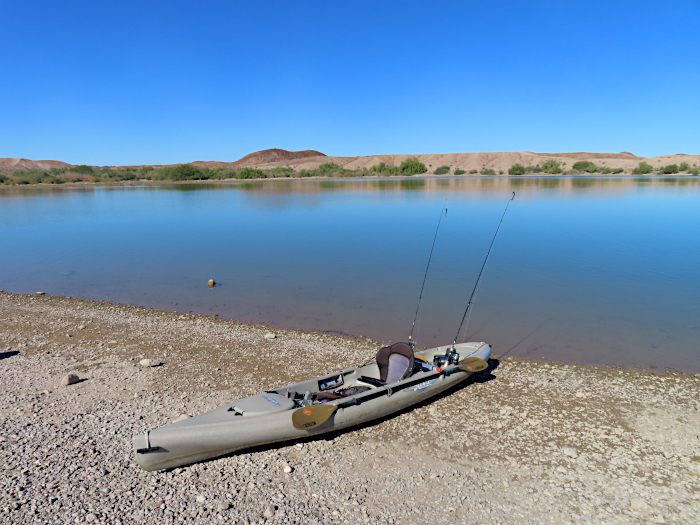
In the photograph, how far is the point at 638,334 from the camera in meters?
10.6

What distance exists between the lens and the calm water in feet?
36.3

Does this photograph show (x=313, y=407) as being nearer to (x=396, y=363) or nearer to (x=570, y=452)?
(x=396, y=363)

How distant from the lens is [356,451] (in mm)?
5922

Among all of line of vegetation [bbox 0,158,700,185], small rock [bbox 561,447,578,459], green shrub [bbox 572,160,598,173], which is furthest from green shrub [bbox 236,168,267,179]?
small rock [bbox 561,447,578,459]

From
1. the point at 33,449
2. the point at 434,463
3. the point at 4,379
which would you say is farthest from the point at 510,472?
the point at 4,379

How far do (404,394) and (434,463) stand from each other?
4.13ft

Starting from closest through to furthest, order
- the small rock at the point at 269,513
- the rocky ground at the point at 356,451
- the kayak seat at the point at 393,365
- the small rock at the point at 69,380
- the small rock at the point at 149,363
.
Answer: the small rock at the point at 269,513 < the rocky ground at the point at 356,451 < the kayak seat at the point at 393,365 < the small rock at the point at 69,380 < the small rock at the point at 149,363

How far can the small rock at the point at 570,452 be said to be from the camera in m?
5.79

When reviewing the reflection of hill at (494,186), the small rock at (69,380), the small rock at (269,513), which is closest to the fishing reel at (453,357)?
the small rock at (269,513)

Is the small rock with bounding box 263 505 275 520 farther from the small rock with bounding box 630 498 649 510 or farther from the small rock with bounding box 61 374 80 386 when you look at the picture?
the small rock with bounding box 61 374 80 386

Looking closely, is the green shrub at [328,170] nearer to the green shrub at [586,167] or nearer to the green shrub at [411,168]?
the green shrub at [411,168]

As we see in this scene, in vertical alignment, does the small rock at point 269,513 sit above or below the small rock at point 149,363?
below

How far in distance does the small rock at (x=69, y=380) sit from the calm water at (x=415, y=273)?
509 cm

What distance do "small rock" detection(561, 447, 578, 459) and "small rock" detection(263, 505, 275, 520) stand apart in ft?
13.7
